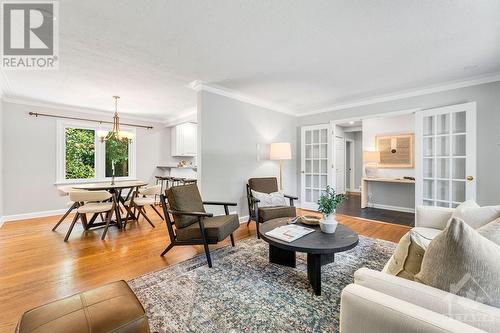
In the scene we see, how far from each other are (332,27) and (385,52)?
3.13ft

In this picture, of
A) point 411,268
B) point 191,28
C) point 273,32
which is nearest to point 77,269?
point 191,28

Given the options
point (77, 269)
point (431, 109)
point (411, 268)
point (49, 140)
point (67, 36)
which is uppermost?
point (67, 36)

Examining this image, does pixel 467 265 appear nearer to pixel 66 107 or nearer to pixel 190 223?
pixel 190 223

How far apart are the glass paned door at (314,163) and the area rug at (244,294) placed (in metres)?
2.61

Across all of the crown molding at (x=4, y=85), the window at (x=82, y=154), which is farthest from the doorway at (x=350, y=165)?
the crown molding at (x=4, y=85)

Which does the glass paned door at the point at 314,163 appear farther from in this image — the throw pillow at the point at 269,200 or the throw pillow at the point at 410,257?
the throw pillow at the point at 410,257

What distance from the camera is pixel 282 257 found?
2439 millimetres

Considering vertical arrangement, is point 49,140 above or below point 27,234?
above

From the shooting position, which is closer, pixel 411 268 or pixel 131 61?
pixel 411 268

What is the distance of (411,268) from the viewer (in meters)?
1.10

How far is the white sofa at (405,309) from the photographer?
2.54 ft

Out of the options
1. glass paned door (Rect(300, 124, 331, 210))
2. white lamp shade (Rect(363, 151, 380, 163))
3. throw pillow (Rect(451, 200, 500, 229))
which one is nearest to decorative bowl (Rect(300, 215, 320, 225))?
throw pillow (Rect(451, 200, 500, 229))

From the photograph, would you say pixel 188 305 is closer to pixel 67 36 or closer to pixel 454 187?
pixel 67 36

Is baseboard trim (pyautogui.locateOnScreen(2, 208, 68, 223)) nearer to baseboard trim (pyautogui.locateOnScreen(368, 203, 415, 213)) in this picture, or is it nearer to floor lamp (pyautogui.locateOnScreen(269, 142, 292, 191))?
floor lamp (pyautogui.locateOnScreen(269, 142, 292, 191))
